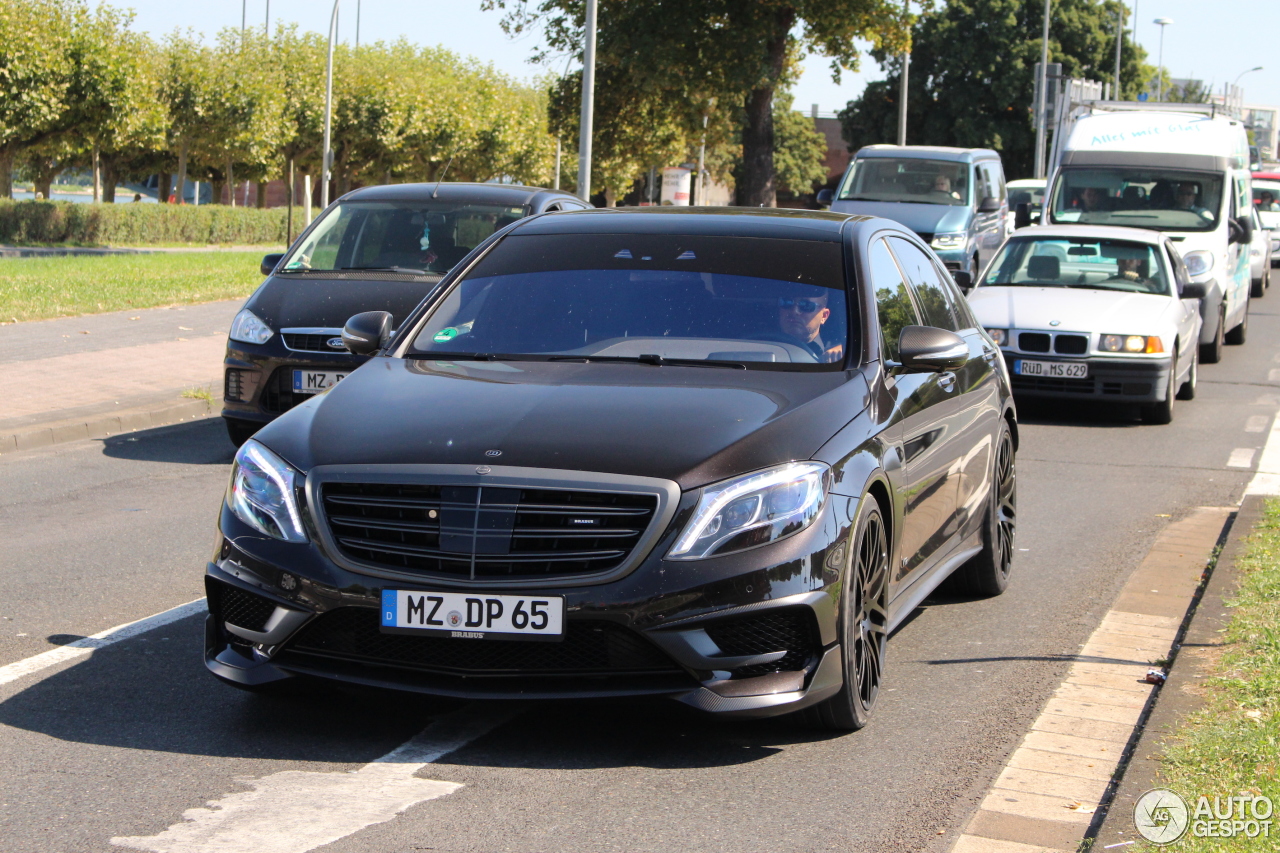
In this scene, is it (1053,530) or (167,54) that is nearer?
(1053,530)

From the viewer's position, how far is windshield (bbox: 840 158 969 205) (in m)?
23.7

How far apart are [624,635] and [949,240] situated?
63.1ft

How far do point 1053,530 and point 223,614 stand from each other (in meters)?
5.47

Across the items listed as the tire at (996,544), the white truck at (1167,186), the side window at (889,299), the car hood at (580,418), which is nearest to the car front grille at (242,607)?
the car hood at (580,418)

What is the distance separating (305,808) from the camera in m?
4.06

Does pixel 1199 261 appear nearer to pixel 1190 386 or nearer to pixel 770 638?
pixel 1190 386

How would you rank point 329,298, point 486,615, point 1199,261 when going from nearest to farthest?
point 486,615, point 329,298, point 1199,261

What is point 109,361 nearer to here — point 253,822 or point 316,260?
point 316,260

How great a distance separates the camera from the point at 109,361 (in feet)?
48.8

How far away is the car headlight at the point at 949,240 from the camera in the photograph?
74.3ft

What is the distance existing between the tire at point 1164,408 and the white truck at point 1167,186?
18.0ft

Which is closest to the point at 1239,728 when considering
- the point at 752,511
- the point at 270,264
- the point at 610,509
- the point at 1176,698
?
the point at 1176,698

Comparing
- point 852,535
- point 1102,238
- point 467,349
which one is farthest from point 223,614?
point 1102,238

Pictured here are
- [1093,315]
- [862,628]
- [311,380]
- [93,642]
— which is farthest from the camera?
[1093,315]
